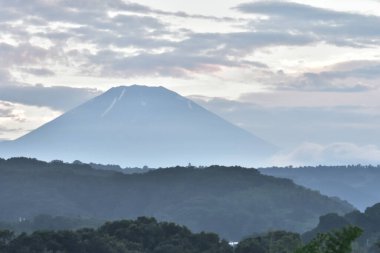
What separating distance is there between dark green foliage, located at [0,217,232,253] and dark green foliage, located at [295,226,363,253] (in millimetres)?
76272

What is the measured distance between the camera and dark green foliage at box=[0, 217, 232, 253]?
403 ft

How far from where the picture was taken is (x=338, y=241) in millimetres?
44000

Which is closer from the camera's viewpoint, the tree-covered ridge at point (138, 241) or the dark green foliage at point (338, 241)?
the dark green foliage at point (338, 241)

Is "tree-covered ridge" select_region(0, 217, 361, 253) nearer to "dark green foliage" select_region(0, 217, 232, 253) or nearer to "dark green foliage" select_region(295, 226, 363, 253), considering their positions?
"dark green foliage" select_region(0, 217, 232, 253)

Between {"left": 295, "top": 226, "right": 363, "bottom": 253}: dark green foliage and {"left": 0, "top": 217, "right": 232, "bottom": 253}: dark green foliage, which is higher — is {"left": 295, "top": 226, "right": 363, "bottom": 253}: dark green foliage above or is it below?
below

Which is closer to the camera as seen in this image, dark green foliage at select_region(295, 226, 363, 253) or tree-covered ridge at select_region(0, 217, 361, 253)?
dark green foliage at select_region(295, 226, 363, 253)

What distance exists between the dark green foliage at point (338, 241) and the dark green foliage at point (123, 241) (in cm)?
7627

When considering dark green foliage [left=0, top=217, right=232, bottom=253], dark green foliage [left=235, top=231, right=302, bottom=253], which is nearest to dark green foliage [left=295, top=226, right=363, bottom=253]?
dark green foliage [left=235, top=231, right=302, bottom=253]

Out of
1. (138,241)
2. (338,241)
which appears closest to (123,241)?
(138,241)

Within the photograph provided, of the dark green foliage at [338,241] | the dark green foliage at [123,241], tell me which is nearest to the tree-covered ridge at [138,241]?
the dark green foliage at [123,241]

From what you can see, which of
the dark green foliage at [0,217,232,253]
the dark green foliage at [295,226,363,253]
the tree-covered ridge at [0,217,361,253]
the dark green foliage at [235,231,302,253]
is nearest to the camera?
the dark green foliage at [295,226,363,253]

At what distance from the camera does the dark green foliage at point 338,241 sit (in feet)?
142

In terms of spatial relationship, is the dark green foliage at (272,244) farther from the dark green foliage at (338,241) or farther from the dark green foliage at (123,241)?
the dark green foliage at (338,241)

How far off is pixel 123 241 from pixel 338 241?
87511 mm
